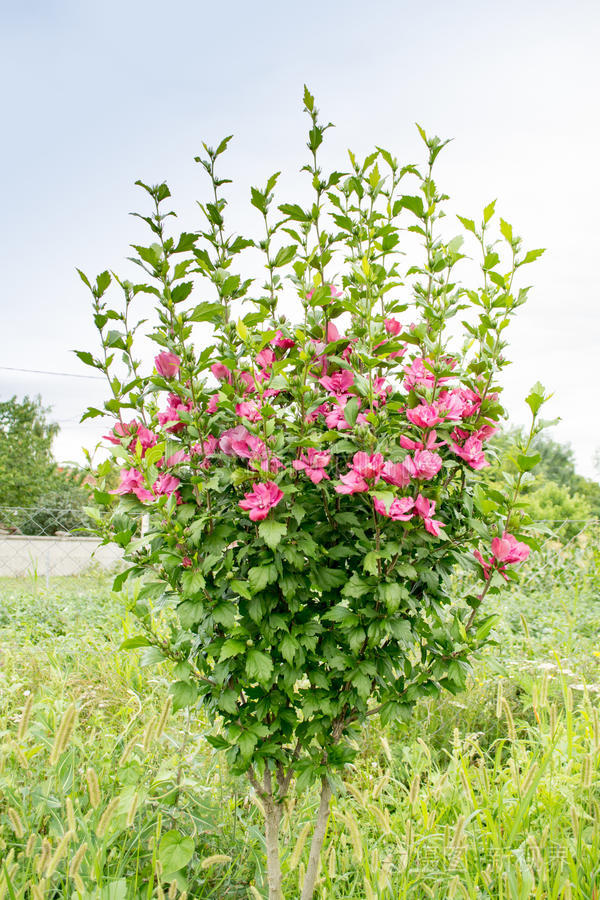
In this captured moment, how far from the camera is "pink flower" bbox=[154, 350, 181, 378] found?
169 centimetres

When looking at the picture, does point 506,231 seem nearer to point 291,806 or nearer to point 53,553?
point 291,806

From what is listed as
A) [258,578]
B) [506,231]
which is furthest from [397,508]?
[506,231]

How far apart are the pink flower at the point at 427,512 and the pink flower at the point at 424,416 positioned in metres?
0.18

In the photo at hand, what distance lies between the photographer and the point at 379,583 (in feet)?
5.36

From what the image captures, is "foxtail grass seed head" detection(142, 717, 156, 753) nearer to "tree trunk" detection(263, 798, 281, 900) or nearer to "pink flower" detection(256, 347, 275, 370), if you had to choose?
"tree trunk" detection(263, 798, 281, 900)

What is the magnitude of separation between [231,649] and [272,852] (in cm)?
79

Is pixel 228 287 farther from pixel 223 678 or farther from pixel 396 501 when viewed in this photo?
pixel 223 678

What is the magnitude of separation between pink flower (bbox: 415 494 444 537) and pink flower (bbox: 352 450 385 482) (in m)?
0.13

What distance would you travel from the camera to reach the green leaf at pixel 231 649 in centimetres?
160

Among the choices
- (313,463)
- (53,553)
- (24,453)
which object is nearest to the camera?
(313,463)

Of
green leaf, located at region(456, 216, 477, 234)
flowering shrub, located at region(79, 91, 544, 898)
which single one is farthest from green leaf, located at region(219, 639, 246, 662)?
green leaf, located at region(456, 216, 477, 234)

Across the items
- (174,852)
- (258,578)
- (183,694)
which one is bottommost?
(174,852)

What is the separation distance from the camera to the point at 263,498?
153 cm

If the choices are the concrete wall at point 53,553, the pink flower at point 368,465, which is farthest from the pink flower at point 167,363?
the concrete wall at point 53,553
